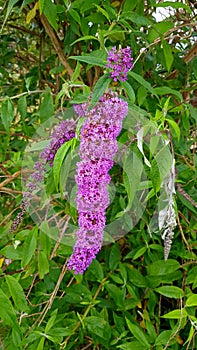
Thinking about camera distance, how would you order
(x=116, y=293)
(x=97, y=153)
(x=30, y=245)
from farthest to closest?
(x=116, y=293)
(x=30, y=245)
(x=97, y=153)

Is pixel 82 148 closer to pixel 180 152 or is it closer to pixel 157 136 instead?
pixel 157 136

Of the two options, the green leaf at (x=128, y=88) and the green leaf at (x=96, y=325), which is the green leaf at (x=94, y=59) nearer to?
the green leaf at (x=128, y=88)

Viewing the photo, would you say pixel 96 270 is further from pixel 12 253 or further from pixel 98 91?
pixel 98 91

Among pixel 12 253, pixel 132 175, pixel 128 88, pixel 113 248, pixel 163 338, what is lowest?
pixel 163 338

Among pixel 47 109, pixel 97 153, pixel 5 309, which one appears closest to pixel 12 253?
pixel 5 309

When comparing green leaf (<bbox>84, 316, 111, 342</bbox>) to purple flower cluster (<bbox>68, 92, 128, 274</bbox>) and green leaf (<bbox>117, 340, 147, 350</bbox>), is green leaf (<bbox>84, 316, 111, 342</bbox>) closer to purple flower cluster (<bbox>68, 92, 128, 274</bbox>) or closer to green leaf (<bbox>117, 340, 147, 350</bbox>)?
green leaf (<bbox>117, 340, 147, 350</bbox>)

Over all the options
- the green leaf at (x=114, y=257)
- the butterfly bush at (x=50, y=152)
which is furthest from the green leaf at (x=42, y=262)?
the green leaf at (x=114, y=257)
